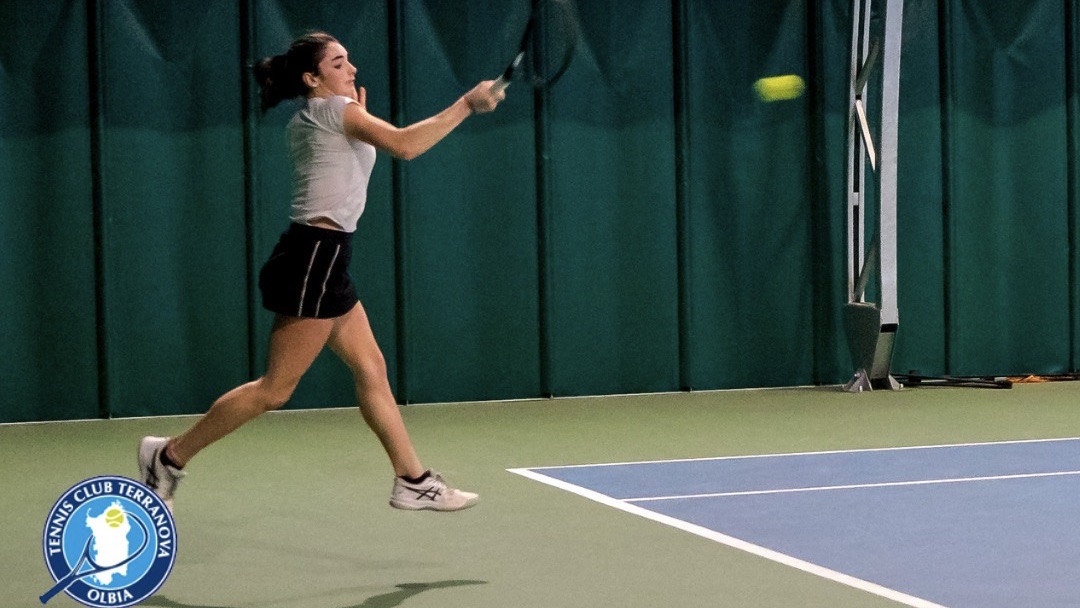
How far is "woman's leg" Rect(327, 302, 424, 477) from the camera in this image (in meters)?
4.86

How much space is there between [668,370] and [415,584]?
20.6 ft

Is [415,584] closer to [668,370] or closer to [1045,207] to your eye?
[668,370]

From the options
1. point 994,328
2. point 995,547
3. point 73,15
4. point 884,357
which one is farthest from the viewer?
point 994,328

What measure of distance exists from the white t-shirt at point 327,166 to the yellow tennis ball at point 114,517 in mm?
1284

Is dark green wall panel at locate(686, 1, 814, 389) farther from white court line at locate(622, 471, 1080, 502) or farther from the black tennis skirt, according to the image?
the black tennis skirt

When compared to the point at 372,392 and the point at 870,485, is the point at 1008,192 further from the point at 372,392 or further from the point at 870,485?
the point at 372,392

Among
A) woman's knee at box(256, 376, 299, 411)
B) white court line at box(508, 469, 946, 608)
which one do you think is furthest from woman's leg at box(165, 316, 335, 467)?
white court line at box(508, 469, 946, 608)

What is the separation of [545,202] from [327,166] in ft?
18.7

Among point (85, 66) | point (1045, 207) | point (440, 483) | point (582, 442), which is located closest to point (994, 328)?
point (1045, 207)

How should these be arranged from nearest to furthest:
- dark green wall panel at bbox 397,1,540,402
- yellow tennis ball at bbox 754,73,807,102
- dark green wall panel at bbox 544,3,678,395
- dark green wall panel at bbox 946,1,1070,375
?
1. dark green wall panel at bbox 397,1,540,402
2. dark green wall panel at bbox 544,3,678,395
3. yellow tennis ball at bbox 754,73,807,102
4. dark green wall panel at bbox 946,1,1070,375

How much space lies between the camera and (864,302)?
1068 centimetres

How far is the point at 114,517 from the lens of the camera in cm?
374

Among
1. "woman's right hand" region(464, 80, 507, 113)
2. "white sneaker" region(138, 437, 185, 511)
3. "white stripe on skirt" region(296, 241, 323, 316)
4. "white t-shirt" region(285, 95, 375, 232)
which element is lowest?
"white sneaker" region(138, 437, 185, 511)

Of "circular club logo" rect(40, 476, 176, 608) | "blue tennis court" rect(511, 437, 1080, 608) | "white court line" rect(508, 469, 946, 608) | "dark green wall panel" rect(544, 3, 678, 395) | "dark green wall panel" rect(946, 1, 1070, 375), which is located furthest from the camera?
"dark green wall panel" rect(946, 1, 1070, 375)
